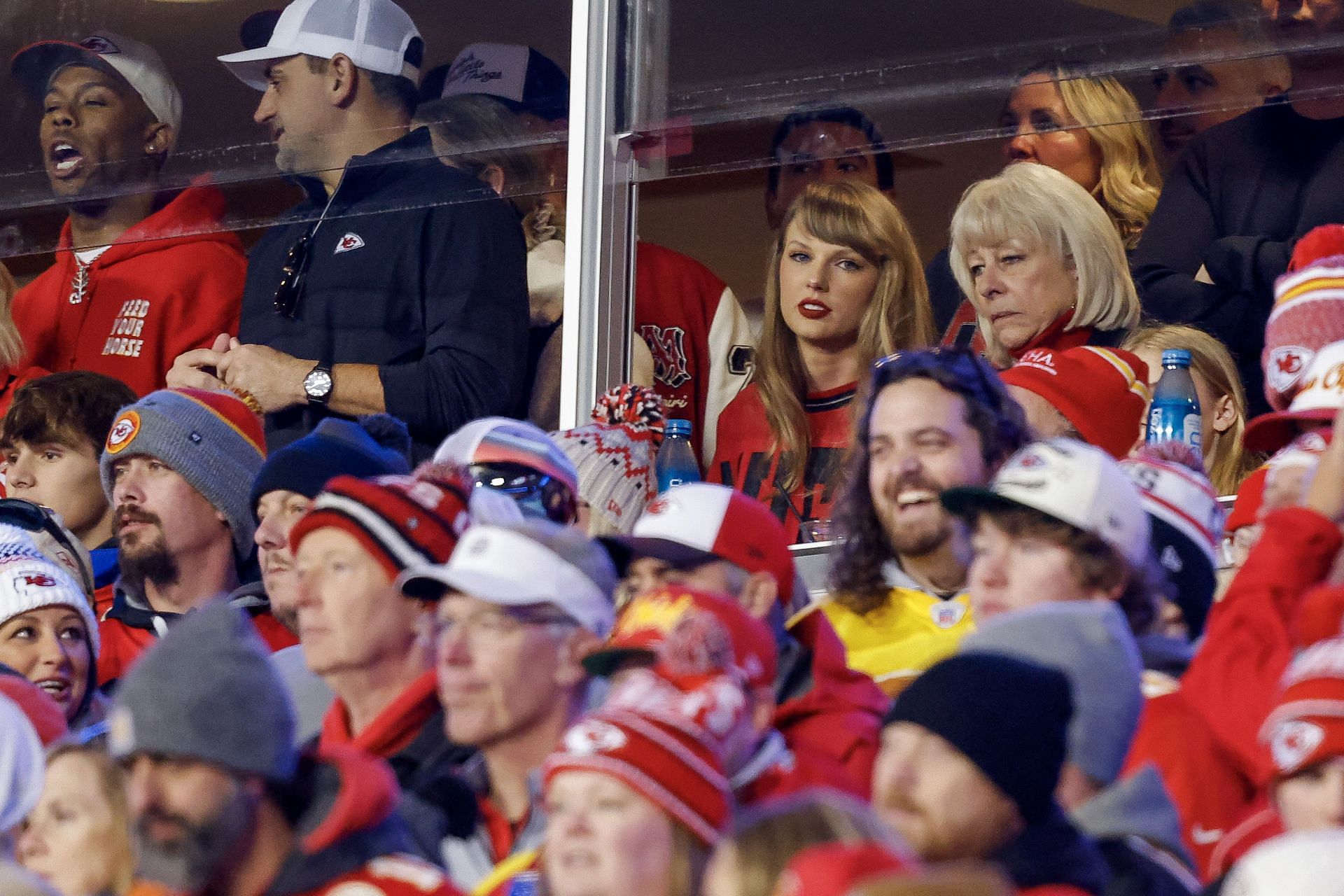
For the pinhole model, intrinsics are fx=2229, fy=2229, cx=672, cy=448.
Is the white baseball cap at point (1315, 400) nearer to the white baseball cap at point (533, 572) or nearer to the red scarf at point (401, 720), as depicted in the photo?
the white baseball cap at point (533, 572)

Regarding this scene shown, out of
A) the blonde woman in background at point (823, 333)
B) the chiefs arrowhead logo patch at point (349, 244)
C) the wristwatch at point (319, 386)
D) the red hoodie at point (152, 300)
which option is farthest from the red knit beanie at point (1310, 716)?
the red hoodie at point (152, 300)

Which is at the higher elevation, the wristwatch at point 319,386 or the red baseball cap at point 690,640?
the wristwatch at point 319,386

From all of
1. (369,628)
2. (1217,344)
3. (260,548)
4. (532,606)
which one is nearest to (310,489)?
(260,548)

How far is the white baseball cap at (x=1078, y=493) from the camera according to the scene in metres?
3.43

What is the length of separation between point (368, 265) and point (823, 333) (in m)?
1.22

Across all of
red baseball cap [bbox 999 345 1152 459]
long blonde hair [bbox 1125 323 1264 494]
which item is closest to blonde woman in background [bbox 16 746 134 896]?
red baseball cap [bbox 999 345 1152 459]

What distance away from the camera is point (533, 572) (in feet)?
11.4

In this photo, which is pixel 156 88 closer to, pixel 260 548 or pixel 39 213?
pixel 39 213

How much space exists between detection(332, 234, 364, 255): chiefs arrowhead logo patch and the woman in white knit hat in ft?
4.36

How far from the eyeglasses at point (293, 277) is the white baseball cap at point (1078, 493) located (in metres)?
2.70

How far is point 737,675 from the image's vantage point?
10.3 feet

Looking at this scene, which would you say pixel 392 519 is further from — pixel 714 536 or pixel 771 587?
pixel 771 587

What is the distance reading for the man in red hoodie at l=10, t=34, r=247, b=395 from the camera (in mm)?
6277

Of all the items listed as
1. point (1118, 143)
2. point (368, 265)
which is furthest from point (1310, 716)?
point (368, 265)
